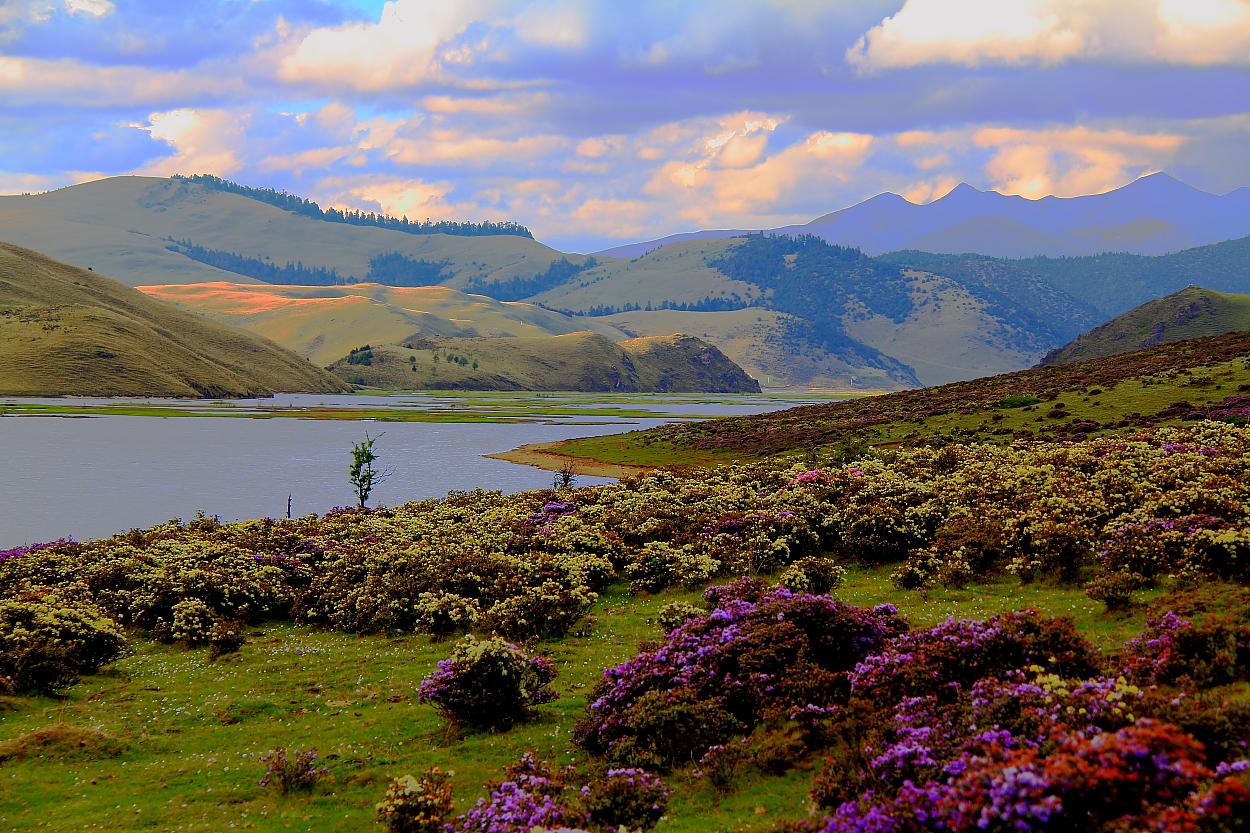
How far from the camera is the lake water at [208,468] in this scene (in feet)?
219

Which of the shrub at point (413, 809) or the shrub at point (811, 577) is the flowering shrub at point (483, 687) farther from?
the shrub at point (811, 577)

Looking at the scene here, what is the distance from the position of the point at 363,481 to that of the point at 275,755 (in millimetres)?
47573

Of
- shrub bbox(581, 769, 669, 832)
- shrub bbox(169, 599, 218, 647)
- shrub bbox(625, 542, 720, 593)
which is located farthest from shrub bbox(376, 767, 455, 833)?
shrub bbox(625, 542, 720, 593)

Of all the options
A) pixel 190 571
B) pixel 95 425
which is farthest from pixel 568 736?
pixel 95 425

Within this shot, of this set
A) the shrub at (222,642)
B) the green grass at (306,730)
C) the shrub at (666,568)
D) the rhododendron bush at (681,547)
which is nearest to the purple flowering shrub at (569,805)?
the green grass at (306,730)

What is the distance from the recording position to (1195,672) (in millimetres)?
13414

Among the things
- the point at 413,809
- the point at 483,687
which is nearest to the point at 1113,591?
the point at 483,687

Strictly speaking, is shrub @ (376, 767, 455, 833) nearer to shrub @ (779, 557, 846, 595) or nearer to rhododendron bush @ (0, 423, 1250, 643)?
rhododendron bush @ (0, 423, 1250, 643)

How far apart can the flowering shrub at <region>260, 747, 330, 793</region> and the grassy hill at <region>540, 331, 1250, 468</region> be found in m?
48.3

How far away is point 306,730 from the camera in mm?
18828

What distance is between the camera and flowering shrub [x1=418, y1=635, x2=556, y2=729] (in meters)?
18.0

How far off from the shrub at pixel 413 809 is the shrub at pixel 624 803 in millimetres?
1907

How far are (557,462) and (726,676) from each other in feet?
268

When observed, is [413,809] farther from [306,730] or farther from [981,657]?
[981,657]
